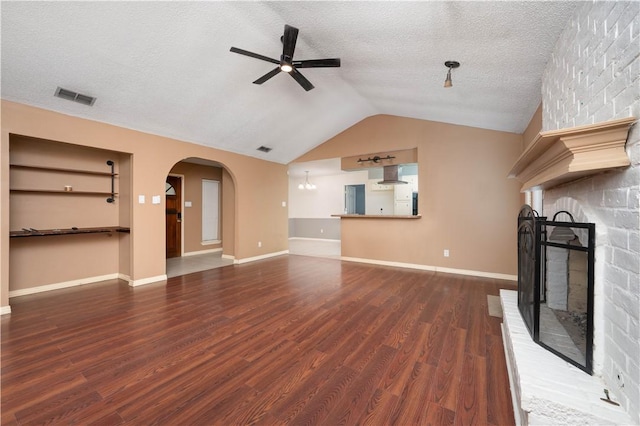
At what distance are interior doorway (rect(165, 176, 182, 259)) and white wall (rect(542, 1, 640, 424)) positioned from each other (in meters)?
7.07

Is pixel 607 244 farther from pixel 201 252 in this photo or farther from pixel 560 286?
pixel 201 252

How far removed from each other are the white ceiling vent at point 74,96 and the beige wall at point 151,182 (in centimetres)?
36

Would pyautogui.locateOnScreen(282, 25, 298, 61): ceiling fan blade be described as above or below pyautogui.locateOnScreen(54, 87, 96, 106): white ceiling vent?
above

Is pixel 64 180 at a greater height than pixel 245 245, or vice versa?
pixel 64 180

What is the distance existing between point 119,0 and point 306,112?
117 inches

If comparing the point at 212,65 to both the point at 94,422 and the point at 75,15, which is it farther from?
the point at 94,422

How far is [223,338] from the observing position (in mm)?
2363

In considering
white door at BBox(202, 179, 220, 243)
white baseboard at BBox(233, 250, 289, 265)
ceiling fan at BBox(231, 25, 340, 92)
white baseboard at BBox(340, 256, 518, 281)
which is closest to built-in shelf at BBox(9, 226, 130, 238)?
white baseboard at BBox(233, 250, 289, 265)

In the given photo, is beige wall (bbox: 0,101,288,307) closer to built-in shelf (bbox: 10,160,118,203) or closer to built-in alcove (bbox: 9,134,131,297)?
built-in alcove (bbox: 9,134,131,297)

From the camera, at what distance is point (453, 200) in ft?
15.5

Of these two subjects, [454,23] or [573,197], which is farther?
[454,23]

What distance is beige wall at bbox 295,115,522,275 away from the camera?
435 centimetres

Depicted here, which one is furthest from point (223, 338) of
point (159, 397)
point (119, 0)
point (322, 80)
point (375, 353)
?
point (322, 80)

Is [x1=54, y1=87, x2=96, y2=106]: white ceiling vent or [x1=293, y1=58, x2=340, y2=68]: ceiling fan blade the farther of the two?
[x1=54, y1=87, x2=96, y2=106]: white ceiling vent
